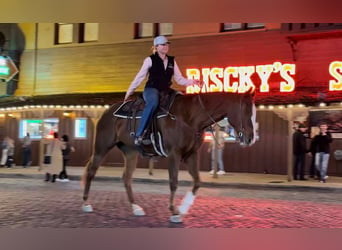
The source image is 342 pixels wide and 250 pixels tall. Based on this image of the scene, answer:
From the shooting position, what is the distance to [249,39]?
20016 mm

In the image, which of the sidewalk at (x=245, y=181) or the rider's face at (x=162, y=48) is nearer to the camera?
the rider's face at (x=162, y=48)

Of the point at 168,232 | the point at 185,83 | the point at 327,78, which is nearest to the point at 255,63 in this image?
the point at 327,78

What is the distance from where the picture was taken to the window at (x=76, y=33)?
23922 millimetres

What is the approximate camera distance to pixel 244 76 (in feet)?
63.5

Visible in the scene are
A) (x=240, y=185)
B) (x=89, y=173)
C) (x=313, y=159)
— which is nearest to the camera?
(x=89, y=173)

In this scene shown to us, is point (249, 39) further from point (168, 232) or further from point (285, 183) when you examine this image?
point (168, 232)

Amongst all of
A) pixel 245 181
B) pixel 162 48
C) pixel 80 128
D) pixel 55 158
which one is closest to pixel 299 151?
pixel 245 181

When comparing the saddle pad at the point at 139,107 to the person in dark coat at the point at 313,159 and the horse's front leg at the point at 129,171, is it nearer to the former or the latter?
the horse's front leg at the point at 129,171

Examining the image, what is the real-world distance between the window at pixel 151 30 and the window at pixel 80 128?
4861 millimetres

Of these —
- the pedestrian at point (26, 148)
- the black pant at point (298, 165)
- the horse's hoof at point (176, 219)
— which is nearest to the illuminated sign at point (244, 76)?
the black pant at point (298, 165)

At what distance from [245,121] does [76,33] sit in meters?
19.0

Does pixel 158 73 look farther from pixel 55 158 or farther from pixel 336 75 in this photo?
pixel 336 75

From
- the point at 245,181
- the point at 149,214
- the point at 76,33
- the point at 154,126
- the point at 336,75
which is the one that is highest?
the point at 76,33

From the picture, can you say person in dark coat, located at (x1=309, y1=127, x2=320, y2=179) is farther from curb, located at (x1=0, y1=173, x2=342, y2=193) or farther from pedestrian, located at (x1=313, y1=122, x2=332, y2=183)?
curb, located at (x1=0, y1=173, x2=342, y2=193)
